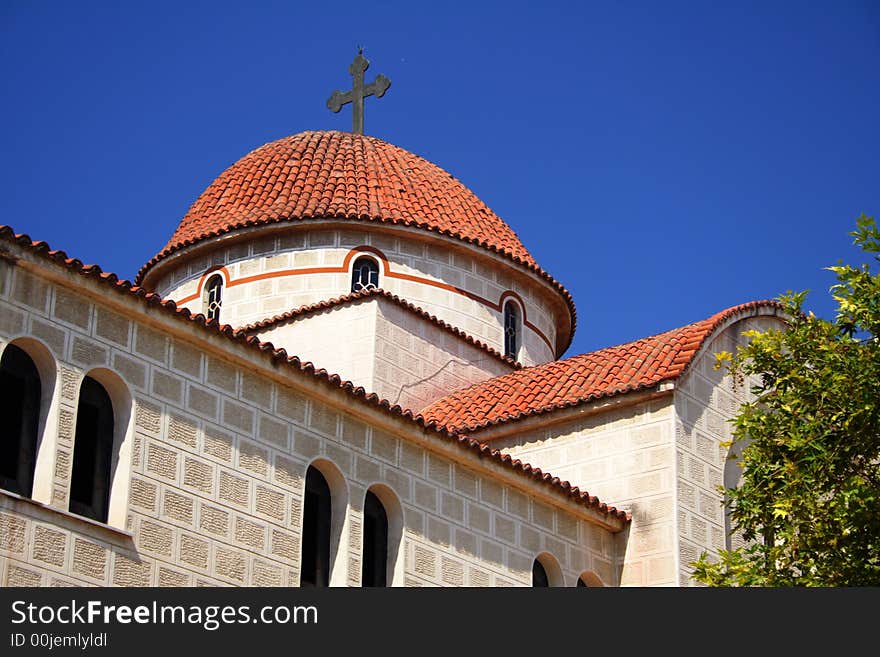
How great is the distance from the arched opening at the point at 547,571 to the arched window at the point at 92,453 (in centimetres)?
565

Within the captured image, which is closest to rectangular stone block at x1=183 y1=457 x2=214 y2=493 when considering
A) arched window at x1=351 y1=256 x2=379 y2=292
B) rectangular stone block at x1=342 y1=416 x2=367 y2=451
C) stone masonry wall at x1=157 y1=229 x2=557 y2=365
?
rectangular stone block at x1=342 y1=416 x2=367 y2=451

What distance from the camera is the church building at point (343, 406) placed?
13.0 meters

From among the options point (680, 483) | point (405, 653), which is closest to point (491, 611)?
point (405, 653)

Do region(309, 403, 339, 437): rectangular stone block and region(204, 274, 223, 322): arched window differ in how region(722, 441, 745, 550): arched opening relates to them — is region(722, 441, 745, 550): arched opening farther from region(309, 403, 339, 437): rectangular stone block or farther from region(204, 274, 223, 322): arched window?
region(204, 274, 223, 322): arched window

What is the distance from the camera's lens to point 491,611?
31.9ft

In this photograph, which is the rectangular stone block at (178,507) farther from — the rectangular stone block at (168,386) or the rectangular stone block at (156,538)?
the rectangular stone block at (168,386)

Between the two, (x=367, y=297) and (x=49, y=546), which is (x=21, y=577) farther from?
(x=367, y=297)

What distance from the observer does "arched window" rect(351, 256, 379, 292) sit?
75.7 feet

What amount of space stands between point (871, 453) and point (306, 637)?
19.1 feet

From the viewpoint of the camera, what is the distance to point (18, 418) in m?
12.8

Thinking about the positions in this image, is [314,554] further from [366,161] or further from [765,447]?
[366,161]

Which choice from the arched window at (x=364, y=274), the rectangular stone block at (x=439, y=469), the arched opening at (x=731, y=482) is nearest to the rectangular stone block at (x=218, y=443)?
the rectangular stone block at (x=439, y=469)

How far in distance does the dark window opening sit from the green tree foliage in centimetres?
366

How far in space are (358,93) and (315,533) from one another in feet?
44.7
